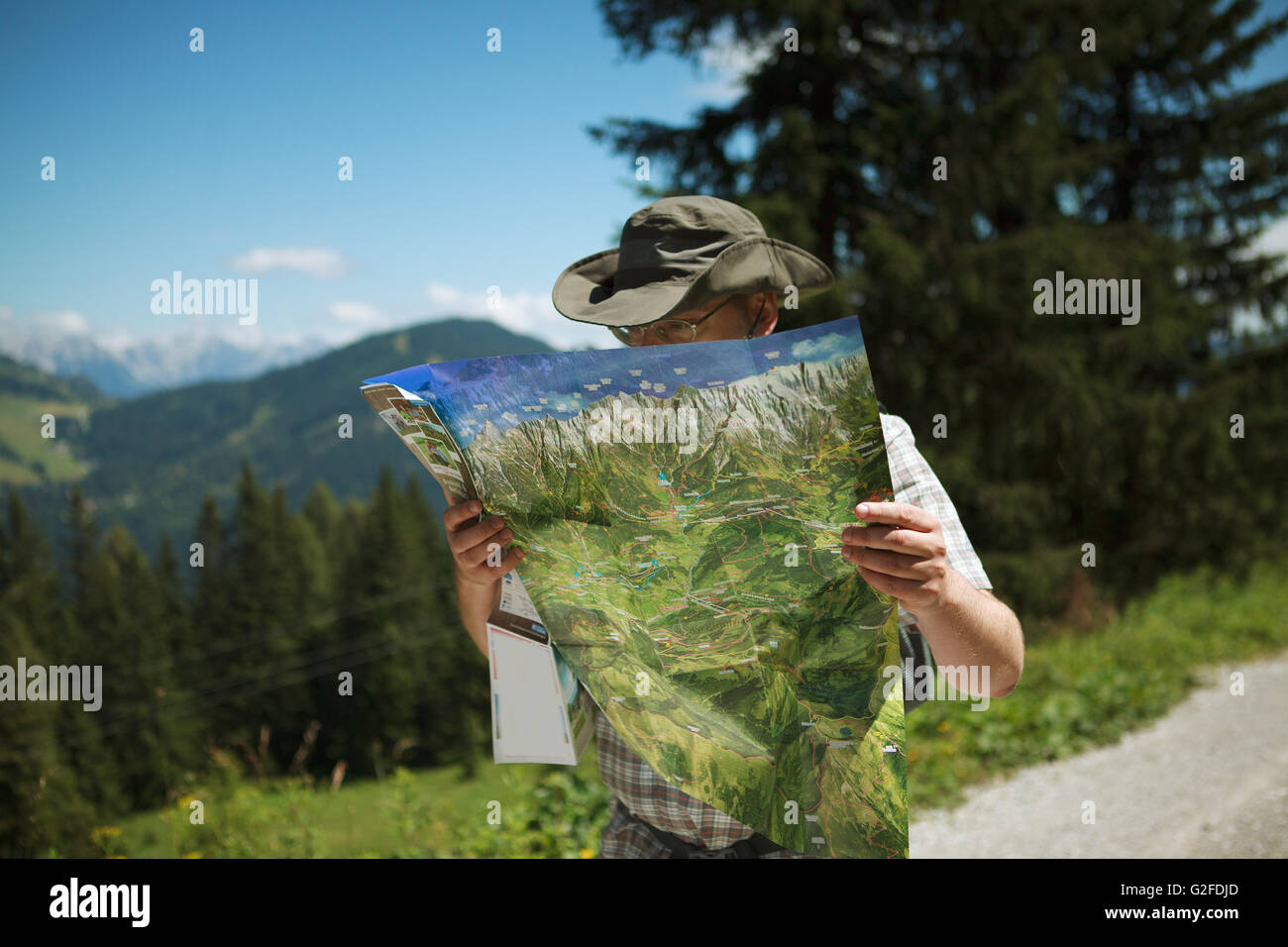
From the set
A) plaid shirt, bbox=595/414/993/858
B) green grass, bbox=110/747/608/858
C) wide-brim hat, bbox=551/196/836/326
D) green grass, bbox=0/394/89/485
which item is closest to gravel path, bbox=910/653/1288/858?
green grass, bbox=110/747/608/858


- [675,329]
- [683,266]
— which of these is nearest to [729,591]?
[675,329]

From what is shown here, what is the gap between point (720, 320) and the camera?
158 centimetres

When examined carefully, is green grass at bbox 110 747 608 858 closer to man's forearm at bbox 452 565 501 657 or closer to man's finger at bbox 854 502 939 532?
man's forearm at bbox 452 565 501 657

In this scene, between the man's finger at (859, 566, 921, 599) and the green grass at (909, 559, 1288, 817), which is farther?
the green grass at (909, 559, 1288, 817)

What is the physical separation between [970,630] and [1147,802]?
5.19 metres

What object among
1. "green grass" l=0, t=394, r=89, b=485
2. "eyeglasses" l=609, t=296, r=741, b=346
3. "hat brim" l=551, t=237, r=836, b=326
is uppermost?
"green grass" l=0, t=394, r=89, b=485

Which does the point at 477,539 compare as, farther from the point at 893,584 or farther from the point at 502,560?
the point at 893,584

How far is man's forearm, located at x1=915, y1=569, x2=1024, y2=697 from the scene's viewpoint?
1.28 metres

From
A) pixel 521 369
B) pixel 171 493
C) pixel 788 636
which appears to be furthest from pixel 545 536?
pixel 171 493

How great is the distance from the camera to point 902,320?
32.3ft

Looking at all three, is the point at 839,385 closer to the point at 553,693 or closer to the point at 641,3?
the point at 553,693

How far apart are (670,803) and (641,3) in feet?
35.4

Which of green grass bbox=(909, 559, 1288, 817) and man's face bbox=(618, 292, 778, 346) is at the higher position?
man's face bbox=(618, 292, 778, 346)

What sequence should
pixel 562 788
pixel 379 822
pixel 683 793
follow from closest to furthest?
pixel 683 793, pixel 379 822, pixel 562 788
